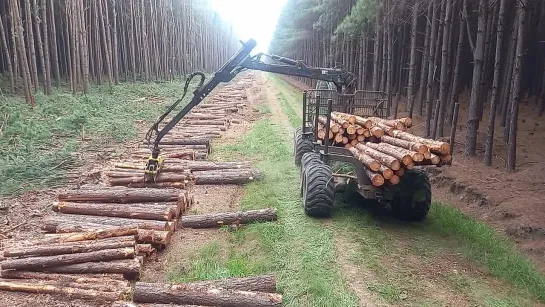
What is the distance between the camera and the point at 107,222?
7430 millimetres

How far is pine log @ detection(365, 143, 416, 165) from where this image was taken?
22.9 feet

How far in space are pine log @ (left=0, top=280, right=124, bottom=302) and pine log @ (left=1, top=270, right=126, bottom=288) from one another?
7.0 inches

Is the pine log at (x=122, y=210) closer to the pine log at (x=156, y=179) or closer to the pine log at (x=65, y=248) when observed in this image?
the pine log at (x=65, y=248)

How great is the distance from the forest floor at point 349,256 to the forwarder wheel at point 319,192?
20 centimetres

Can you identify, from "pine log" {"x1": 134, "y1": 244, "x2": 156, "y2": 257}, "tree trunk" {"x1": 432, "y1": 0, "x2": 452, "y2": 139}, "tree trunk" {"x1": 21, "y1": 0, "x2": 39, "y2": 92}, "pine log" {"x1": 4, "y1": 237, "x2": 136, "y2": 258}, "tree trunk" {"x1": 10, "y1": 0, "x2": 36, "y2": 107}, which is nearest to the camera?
"pine log" {"x1": 4, "y1": 237, "x2": 136, "y2": 258}

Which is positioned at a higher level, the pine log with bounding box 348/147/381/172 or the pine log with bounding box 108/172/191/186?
the pine log with bounding box 348/147/381/172

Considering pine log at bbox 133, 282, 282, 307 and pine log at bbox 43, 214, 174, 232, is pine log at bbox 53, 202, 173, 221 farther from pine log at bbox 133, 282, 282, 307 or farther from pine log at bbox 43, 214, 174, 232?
pine log at bbox 133, 282, 282, 307

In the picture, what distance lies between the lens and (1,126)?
511 inches

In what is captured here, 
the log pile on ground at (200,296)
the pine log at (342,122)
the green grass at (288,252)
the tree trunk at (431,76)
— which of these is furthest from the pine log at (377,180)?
the tree trunk at (431,76)

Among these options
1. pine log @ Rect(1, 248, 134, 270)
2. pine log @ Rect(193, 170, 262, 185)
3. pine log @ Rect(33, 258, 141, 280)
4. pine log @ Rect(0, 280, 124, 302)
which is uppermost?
pine log @ Rect(193, 170, 262, 185)

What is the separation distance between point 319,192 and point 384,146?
56.1 inches

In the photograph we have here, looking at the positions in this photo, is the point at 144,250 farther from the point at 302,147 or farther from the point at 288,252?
the point at 302,147

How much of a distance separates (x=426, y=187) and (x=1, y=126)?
11.9 metres

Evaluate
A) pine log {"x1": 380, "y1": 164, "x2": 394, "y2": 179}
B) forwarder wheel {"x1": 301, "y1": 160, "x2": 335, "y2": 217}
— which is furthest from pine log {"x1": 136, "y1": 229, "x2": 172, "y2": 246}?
pine log {"x1": 380, "y1": 164, "x2": 394, "y2": 179}
